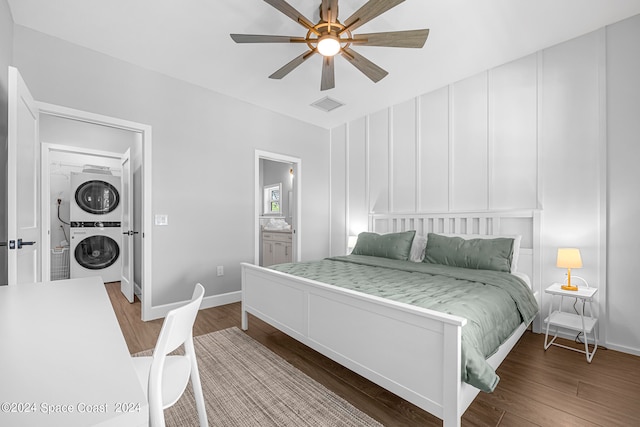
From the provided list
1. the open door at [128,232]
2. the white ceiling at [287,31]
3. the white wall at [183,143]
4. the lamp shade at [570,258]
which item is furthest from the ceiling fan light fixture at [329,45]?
the open door at [128,232]

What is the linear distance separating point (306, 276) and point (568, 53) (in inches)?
→ 128

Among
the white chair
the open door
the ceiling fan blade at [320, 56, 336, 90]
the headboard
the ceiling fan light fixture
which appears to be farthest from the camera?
the open door

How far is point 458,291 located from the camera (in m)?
2.03

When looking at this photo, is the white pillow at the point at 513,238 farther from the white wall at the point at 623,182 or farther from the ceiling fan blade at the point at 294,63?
the ceiling fan blade at the point at 294,63

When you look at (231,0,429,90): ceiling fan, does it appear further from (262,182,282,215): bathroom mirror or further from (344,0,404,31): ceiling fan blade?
(262,182,282,215): bathroom mirror

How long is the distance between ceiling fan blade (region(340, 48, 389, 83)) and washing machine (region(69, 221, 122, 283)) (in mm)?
4851

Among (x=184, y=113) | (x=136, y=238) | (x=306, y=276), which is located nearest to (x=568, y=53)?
(x=306, y=276)

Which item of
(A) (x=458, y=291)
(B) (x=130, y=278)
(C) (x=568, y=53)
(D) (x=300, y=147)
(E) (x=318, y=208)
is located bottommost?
(B) (x=130, y=278)

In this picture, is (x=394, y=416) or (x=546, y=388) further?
(x=546, y=388)

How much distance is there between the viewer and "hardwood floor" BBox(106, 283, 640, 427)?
1661mm

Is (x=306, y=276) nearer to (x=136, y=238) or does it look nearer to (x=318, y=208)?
(x=318, y=208)

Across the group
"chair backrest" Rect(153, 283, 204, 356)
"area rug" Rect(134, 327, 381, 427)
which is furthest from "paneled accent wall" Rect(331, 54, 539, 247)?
"chair backrest" Rect(153, 283, 204, 356)

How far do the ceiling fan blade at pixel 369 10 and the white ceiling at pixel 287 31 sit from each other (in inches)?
11.9

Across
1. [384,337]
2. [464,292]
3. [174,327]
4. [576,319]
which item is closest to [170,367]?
[174,327]
